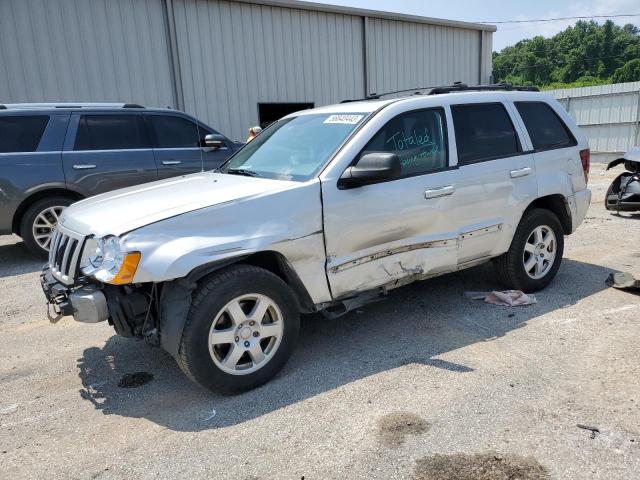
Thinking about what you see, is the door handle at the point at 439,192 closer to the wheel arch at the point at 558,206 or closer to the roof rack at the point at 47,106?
the wheel arch at the point at 558,206

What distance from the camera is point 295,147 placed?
161 inches

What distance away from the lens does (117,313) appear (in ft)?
10.0

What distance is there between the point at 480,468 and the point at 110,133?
6.61 m

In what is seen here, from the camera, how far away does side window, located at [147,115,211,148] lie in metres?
7.67

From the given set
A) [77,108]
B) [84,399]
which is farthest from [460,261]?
[77,108]

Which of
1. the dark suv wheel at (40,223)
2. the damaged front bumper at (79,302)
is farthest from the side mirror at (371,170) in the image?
the dark suv wheel at (40,223)

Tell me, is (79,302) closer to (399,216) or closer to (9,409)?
(9,409)

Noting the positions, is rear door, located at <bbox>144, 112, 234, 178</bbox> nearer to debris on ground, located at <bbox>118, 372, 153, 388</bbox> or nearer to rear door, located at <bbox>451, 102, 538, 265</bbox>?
rear door, located at <bbox>451, 102, 538, 265</bbox>

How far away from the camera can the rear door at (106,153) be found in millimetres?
6977

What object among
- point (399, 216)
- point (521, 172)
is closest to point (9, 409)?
point (399, 216)

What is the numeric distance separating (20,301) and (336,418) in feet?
13.0

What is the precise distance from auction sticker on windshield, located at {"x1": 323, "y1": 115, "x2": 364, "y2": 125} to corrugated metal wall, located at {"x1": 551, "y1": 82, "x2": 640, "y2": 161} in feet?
51.5

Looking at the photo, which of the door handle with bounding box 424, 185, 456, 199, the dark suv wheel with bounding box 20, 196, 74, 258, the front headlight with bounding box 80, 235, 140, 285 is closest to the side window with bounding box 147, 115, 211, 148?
the dark suv wheel with bounding box 20, 196, 74, 258

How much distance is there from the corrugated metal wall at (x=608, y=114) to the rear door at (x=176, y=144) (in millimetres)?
14362
